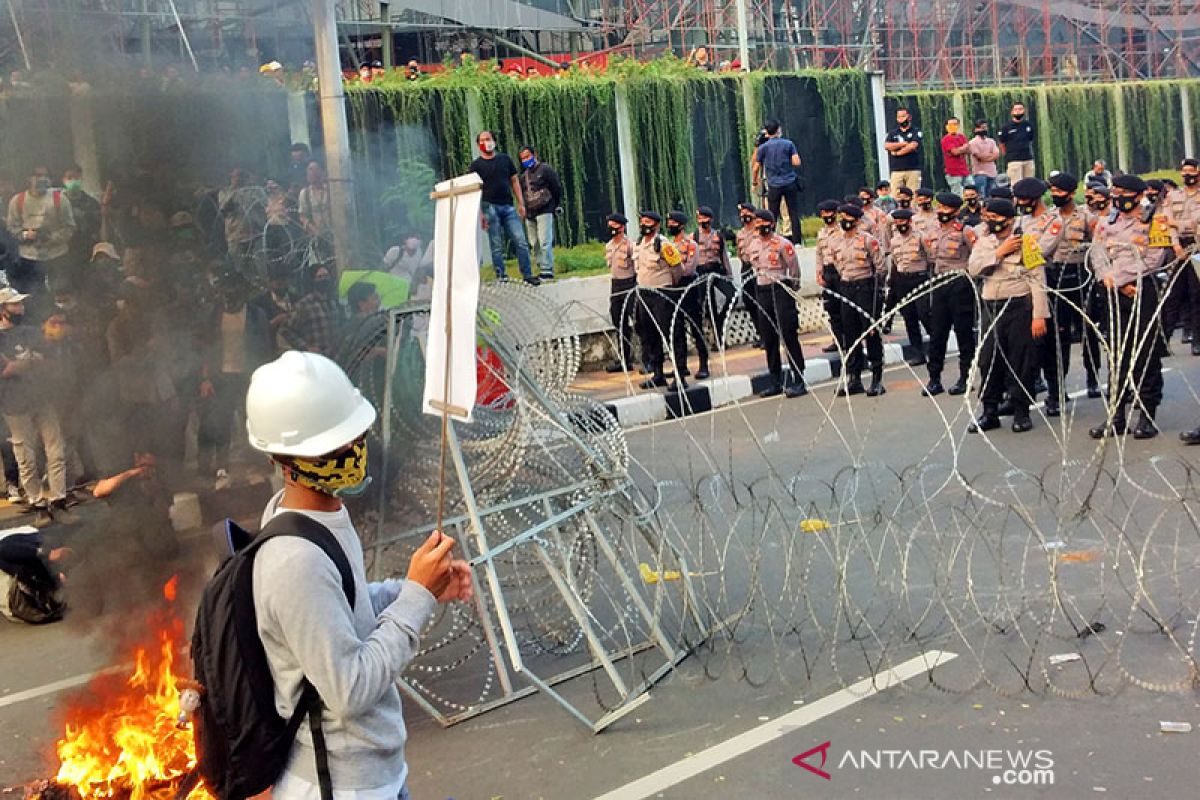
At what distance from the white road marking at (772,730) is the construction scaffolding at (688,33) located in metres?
4.32

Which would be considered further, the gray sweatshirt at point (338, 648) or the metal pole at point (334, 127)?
the metal pole at point (334, 127)

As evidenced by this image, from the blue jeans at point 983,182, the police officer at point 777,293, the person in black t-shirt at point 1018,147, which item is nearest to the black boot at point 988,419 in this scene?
A: the police officer at point 777,293

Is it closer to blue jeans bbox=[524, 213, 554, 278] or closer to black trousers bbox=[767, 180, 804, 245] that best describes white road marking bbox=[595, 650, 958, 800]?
blue jeans bbox=[524, 213, 554, 278]

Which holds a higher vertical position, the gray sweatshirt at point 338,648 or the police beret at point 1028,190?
the police beret at point 1028,190

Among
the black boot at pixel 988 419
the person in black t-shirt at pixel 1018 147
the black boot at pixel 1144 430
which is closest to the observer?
the black boot at pixel 1144 430

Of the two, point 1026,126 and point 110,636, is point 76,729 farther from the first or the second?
point 1026,126

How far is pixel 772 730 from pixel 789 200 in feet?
47.5

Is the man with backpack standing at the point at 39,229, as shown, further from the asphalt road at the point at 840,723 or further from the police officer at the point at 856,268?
the police officer at the point at 856,268

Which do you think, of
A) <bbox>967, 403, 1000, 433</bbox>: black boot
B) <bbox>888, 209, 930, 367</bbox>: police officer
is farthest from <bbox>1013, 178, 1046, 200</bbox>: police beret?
<bbox>888, 209, 930, 367</bbox>: police officer

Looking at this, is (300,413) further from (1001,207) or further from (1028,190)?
(1028,190)

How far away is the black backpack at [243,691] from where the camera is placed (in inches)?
116

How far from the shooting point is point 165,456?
674 centimetres

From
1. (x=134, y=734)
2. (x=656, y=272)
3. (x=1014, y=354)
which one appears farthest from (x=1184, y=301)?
(x=134, y=734)

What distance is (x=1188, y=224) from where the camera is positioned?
458 inches
